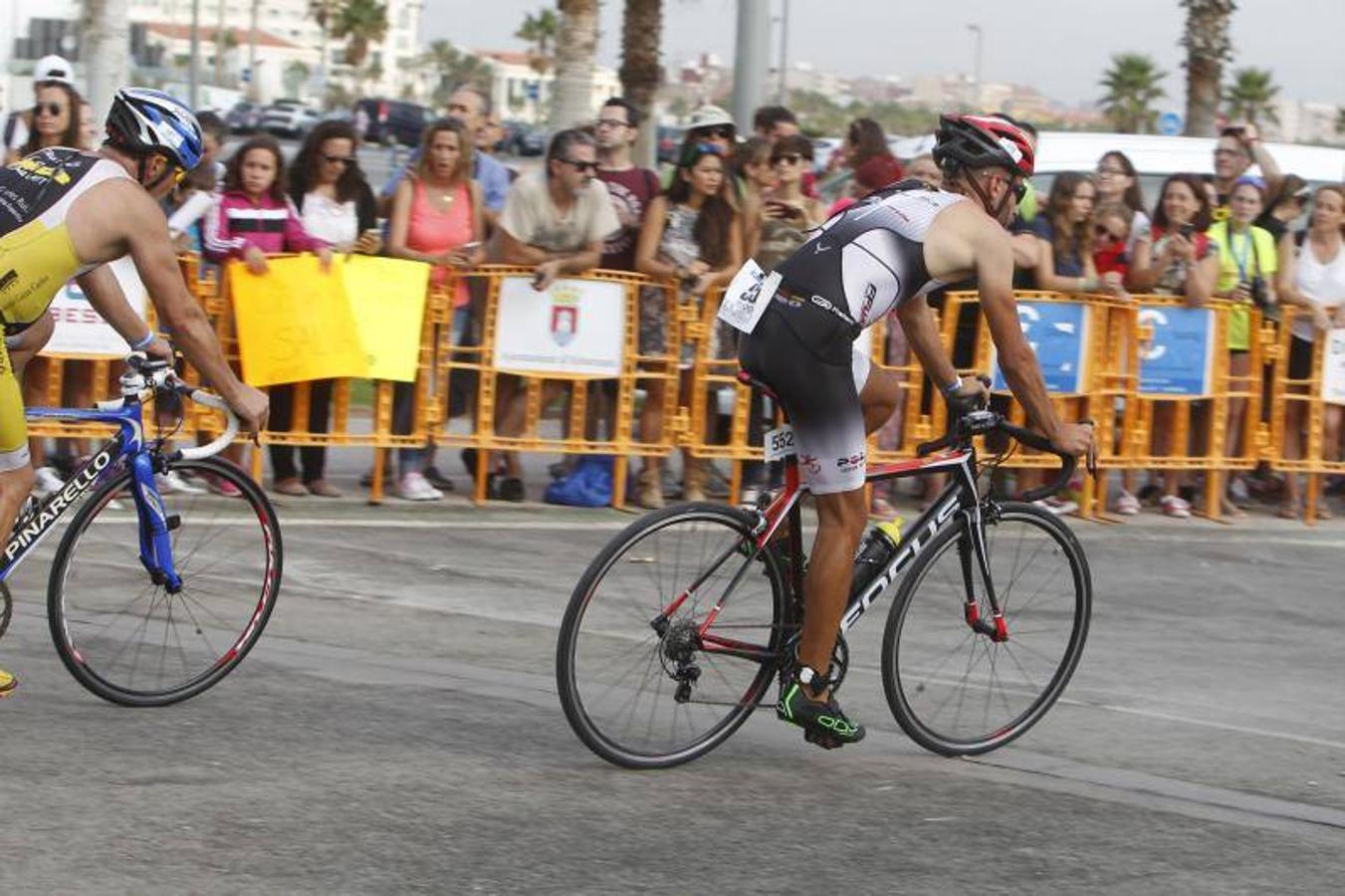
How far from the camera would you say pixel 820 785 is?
6.28 meters

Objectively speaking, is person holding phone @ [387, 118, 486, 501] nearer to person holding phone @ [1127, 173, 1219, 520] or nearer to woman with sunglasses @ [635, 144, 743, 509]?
woman with sunglasses @ [635, 144, 743, 509]

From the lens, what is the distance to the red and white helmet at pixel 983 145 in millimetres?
6344

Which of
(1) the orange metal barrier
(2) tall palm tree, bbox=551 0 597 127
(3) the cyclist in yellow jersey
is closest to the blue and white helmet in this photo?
(3) the cyclist in yellow jersey

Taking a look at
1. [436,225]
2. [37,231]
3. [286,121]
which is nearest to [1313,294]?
[436,225]

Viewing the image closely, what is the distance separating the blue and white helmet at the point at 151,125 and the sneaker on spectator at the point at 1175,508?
7446mm

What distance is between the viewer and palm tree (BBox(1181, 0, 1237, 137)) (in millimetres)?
26297

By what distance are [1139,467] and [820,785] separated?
649 centimetres

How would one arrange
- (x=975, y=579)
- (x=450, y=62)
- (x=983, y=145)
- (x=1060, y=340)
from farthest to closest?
1. (x=450, y=62)
2. (x=1060, y=340)
3. (x=975, y=579)
4. (x=983, y=145)

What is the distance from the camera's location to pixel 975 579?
6859 mm

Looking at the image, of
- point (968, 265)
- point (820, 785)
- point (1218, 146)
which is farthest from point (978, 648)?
point (1218, 146)

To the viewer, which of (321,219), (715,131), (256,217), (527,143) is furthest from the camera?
(527,143)

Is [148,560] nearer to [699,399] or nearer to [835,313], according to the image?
[835,313]

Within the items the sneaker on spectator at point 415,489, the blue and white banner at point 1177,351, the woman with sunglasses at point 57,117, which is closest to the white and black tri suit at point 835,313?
the sneaker on spectator at point 415,489

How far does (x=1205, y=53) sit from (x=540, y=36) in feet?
360
